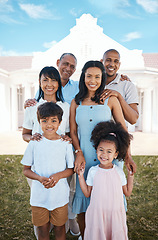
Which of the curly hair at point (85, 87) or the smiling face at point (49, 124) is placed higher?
the curly hair at point (85, 87)

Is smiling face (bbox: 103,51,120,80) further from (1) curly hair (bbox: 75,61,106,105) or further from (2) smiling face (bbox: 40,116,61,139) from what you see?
(2) smiling face (bbox: 40,116,61,139)

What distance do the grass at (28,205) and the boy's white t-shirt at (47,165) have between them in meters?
1.15

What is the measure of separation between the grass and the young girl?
1096 mm

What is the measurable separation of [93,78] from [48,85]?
47 cm

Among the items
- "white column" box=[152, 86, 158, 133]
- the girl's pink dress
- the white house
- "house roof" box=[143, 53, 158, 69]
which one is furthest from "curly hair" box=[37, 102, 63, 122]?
"house roof" box=[143, 53, 158, 69]

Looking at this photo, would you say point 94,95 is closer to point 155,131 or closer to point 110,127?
point 110,127

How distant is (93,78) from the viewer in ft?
7.51

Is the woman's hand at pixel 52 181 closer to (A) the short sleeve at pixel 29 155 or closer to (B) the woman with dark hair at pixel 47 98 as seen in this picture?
(A) the short sleeve at pixel 29 155

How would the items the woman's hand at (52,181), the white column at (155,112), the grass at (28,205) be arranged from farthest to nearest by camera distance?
the white column at (155,112)
the grass at (28,205)
the woman's hand at (52,181)

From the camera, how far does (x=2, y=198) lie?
454 centimetres

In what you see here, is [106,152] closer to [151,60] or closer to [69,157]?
[69,157]

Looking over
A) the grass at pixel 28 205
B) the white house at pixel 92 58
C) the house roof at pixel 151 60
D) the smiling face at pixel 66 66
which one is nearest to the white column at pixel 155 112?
the white house at pixel 92 58

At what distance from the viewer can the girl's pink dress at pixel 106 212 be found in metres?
2.14

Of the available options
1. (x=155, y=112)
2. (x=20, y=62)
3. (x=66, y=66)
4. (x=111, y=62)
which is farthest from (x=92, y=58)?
(x=111, y=62)
